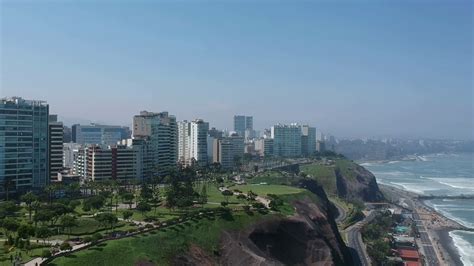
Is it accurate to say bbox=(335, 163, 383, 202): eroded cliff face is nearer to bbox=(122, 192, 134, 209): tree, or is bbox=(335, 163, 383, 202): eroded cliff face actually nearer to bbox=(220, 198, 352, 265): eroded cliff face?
bbox=(220, 198, 352, 265): eroded cliff face

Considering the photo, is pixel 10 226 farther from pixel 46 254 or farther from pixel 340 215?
→ pixel 340 215

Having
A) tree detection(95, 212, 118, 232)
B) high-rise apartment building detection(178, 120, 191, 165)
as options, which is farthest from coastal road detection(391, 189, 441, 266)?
high-rise apartment building detection(178, 120, 191, 165)

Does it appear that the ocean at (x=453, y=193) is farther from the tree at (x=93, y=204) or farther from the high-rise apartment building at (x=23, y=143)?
the high-rise apartment building at (x=23, y=143)

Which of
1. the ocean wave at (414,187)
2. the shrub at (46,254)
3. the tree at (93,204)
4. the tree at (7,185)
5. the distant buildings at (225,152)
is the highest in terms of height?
the distant buildings at (225,152)

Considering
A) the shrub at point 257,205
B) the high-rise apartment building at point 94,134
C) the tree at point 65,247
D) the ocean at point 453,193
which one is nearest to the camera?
the tree at point 65,247

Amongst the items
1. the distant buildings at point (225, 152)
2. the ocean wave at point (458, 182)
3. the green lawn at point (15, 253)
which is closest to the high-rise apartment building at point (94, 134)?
the distant buildings at point (225, 152)

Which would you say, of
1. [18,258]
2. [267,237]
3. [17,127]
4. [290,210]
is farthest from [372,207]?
[18,258]

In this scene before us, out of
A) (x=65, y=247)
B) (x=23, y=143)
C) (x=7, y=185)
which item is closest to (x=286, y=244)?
(x=65, y=247)

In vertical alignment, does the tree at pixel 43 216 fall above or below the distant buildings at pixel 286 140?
below
